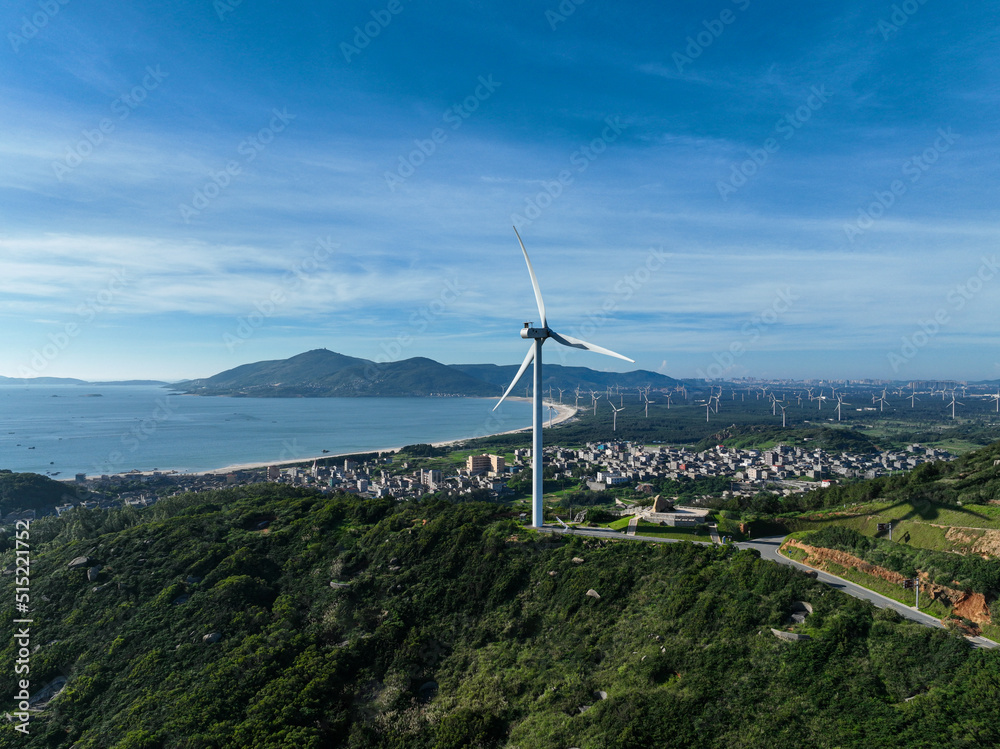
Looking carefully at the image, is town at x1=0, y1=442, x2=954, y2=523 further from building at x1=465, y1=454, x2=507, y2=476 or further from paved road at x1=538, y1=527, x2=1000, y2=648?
paved road at x1=538, y1=527, x2=1000, y2=648

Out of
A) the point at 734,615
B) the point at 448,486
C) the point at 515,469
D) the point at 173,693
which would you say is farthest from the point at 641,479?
the point at 173,693

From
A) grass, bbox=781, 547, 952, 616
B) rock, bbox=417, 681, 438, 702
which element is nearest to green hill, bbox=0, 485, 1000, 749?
rock, bbox=417, 681, 438, 702

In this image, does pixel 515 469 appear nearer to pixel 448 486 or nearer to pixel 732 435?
pixel 448 486

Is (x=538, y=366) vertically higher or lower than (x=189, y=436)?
higher

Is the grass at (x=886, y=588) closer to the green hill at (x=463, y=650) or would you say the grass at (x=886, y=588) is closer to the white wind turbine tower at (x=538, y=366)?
the green hill at (x=463, y=650)

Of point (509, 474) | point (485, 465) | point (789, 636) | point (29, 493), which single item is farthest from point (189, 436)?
point (789, 636)

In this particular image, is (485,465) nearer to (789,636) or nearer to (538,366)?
(538,366)

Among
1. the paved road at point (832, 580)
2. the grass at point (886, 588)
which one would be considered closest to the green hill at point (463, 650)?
the paved road at point (832, 580)
